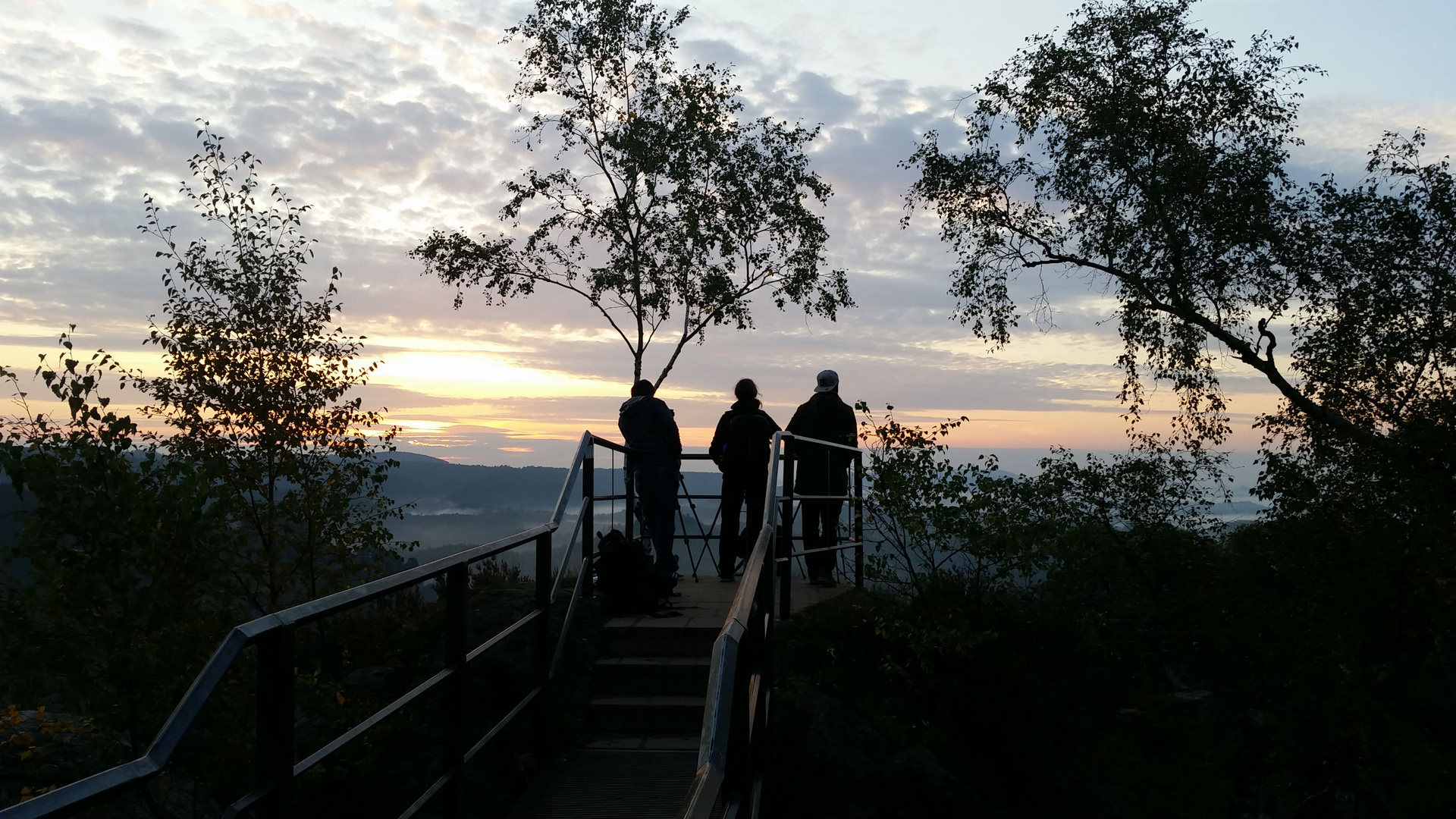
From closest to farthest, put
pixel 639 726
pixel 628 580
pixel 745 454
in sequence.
Result: pixel 639 726 < pixel 628 580 < pixel 745 454

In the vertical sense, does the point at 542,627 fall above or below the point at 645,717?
above

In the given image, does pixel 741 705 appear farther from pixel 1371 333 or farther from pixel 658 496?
pixel 1371 333

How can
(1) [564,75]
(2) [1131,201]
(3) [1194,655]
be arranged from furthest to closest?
(1) [564,75], (2) [1131,201], (3) [1194,655]

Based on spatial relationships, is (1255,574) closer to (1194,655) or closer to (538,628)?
(1194,655)

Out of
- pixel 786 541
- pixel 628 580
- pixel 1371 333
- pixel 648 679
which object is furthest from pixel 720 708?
pixel 1371 333

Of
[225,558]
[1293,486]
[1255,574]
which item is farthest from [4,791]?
[1293,486]

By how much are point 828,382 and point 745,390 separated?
1.05 meters

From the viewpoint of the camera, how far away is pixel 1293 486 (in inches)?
632

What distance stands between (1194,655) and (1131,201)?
8.80 meters

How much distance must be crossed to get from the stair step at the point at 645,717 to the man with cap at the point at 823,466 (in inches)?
149

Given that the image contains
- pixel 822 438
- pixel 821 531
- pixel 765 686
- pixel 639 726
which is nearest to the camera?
pixel 765 686

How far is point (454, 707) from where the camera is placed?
13.2 feet

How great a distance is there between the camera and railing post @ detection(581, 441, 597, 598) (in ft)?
24.7

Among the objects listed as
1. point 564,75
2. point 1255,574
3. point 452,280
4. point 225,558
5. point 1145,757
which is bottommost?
point 1145,757
